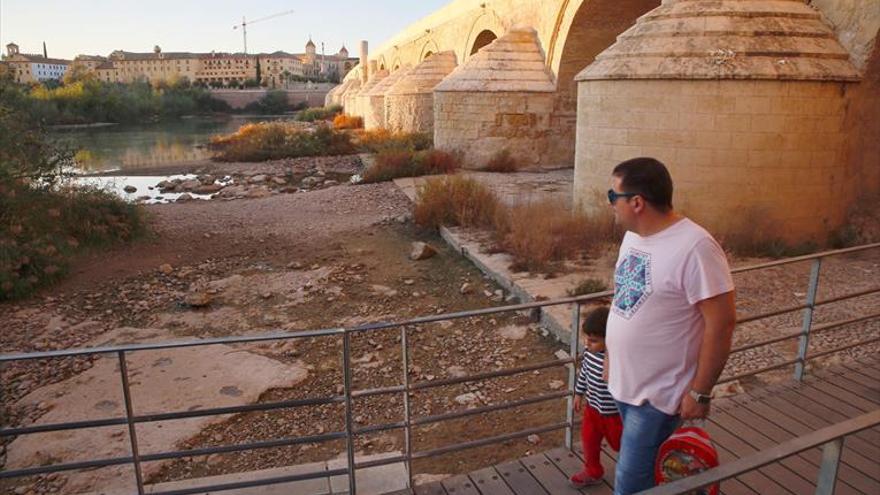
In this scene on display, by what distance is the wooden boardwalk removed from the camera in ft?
8.11

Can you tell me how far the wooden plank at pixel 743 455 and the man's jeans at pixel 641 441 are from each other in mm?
639

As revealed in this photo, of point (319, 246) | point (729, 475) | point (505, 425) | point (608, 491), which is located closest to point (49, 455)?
point (505, 425)

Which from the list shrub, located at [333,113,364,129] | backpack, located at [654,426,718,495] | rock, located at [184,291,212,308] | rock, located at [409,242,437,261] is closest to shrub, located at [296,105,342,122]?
shrub, located at [333,113,364,129]

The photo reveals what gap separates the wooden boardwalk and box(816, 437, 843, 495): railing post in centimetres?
112

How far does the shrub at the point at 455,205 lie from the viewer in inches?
342

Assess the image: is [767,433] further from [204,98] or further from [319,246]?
[204,98]

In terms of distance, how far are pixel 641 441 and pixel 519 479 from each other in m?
0.86

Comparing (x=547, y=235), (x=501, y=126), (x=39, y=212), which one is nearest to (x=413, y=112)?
(x=501, y=126)

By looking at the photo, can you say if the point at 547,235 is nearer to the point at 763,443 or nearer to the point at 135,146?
the point at 763,443

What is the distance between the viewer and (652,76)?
22.7 feet

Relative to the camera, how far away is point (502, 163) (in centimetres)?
1343

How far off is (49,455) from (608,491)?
3.43 metres

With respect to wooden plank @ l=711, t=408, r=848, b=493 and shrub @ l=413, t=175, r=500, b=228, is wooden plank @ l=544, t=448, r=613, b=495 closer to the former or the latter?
wooden plank @ l=711, t=408, r=848, b=493

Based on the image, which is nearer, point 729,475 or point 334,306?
point 729,475
